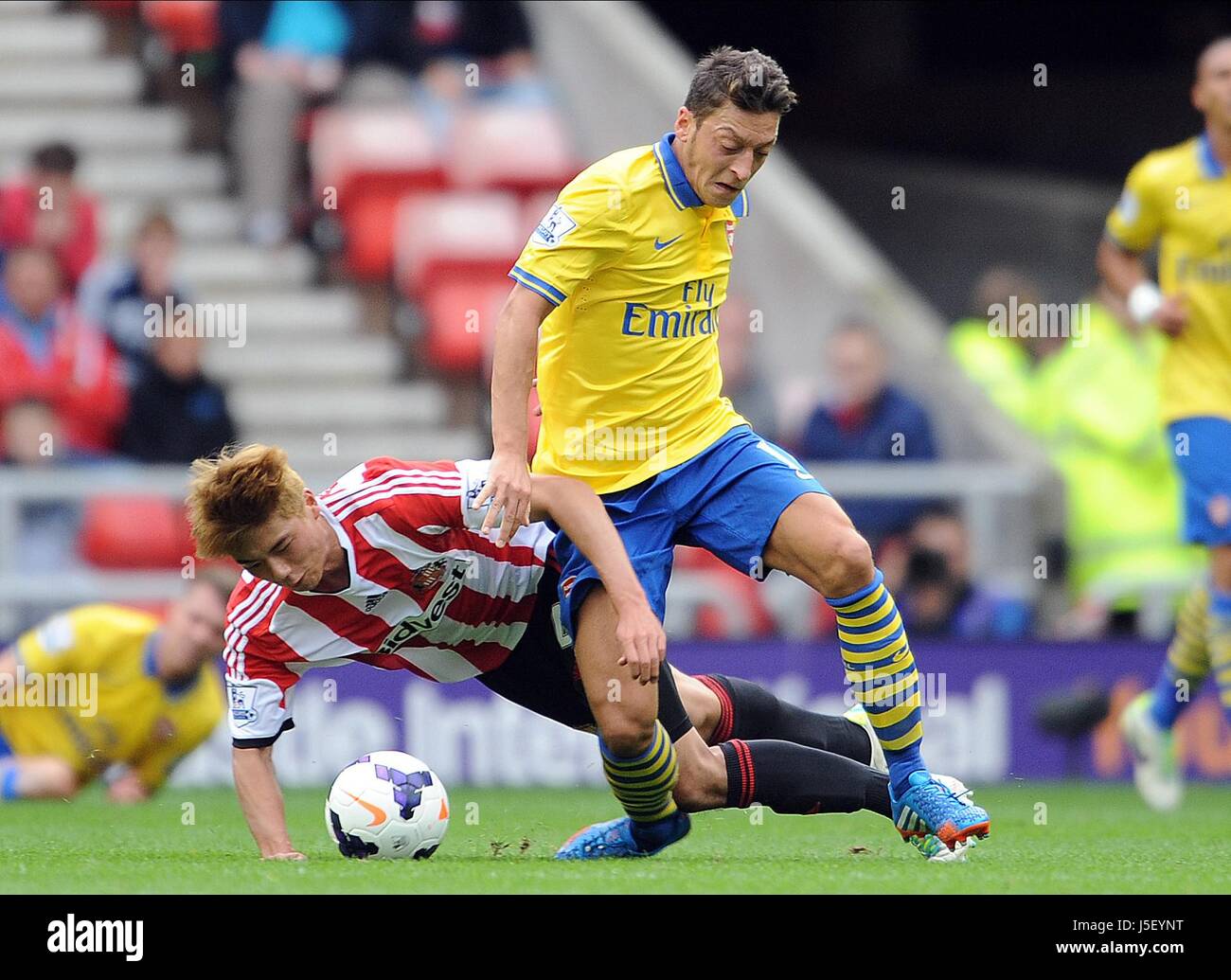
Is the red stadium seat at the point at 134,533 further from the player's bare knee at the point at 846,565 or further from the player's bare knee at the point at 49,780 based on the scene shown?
the player's bare knee at the point at 846,565

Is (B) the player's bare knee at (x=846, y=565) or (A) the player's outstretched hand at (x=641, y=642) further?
(B) the player's bare knee at (x=846, y=565)

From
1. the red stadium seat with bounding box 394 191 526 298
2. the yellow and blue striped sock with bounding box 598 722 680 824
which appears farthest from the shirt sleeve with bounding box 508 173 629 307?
the red stadium seat with bounding box 394 191 526 298

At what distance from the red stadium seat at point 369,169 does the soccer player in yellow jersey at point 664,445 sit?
6.93 meters

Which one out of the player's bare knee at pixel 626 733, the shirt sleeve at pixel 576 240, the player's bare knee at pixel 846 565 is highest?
the shirt sleeve at pixel 576 240

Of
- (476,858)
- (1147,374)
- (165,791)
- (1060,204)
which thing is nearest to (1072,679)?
(1147,374)

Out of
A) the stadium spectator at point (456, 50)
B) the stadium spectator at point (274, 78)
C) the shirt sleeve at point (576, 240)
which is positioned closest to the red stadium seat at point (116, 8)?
the stadium spectator at point (274, 78)

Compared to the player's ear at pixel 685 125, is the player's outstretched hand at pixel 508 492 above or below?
below

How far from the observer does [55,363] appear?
10.6m

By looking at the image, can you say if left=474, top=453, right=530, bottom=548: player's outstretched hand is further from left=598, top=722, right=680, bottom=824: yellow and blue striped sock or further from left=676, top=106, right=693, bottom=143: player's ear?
left=676, top=106, right=693, bottom=143: player's ear

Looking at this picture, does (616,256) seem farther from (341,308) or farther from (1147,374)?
(341,308)

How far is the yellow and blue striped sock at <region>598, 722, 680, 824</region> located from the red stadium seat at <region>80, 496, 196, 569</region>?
15.8 ft

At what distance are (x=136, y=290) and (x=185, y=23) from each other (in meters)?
3.18

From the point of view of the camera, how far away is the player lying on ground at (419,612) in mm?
5402

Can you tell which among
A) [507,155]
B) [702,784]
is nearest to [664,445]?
[702,784]
